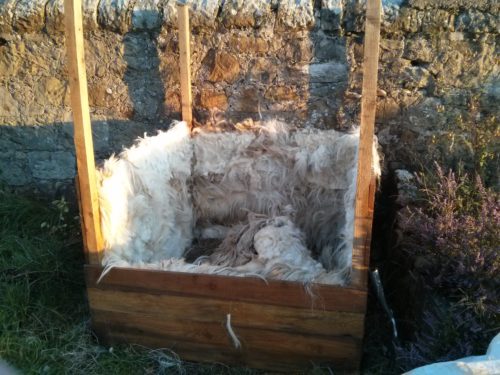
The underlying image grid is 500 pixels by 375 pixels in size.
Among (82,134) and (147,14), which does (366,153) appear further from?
(147,14)

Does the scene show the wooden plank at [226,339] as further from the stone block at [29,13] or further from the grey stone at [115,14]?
the stone block at [29,13]

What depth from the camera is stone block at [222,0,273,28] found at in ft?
8.21

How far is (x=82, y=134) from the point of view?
1633 mm

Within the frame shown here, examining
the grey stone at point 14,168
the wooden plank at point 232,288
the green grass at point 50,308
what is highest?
the grey stone at point 14,168

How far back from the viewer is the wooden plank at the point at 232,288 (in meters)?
1.64

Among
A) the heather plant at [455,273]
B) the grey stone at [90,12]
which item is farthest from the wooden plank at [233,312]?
the grey stone at [90,12]

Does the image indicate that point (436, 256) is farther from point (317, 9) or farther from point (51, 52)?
point (51, 52)

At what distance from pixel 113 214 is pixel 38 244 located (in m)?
0.84

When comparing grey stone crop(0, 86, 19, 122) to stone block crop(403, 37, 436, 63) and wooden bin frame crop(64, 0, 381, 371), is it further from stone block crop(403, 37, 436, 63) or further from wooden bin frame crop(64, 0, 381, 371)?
stone block crop(403, 37, 436, 63)

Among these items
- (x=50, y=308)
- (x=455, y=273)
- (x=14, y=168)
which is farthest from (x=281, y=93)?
(x=14, y=168)

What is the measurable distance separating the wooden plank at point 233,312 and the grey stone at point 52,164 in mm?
1334

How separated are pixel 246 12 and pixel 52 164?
1.53 metres

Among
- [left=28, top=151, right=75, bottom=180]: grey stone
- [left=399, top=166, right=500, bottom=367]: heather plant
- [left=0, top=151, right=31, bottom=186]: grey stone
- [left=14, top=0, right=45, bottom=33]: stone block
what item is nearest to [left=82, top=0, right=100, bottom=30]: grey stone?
[left=14, top=0, right=45, bottom=33]: stone block

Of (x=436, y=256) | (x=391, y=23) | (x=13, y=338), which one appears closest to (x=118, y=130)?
(x=13, y=338)
